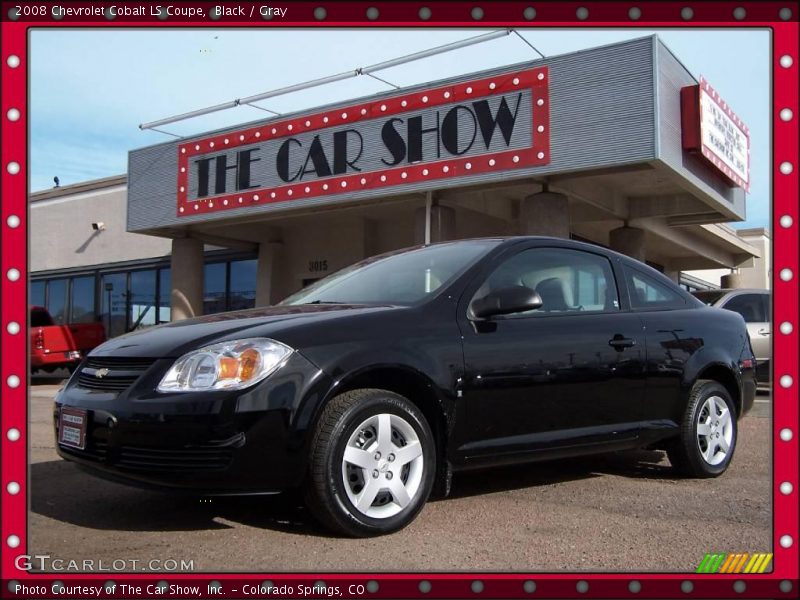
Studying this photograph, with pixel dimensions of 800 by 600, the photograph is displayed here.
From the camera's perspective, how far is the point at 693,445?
4973 millimetres

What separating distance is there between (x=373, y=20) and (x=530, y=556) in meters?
2.31

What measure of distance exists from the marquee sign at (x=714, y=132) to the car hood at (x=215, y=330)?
7.55m

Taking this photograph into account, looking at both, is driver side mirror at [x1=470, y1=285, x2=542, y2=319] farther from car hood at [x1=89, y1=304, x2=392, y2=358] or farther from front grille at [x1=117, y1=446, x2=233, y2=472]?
front grille at [x1=117, y1=446, x2=233, y2=472]

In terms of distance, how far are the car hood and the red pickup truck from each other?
1199 cm

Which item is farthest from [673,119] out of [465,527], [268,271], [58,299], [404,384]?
[58,299]

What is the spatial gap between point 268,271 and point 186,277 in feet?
6.54

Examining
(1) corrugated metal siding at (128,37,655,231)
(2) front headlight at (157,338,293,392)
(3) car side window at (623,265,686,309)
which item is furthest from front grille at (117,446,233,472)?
(1) corrugated metal siding at (128,37,655,231)

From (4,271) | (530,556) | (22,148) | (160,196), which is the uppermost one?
(160,196)

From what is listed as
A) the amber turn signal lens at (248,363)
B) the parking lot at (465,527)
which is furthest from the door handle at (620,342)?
the amber turn signal lens at (248,363)

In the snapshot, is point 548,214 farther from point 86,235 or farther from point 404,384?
point 86,235

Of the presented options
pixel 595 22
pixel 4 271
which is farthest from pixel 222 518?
pixel 595 22

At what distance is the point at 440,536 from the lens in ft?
11.5

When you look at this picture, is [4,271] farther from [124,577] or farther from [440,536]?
[440,536]

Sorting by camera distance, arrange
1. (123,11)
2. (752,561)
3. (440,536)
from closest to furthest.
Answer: (123,11), (752,561), (440,536)
